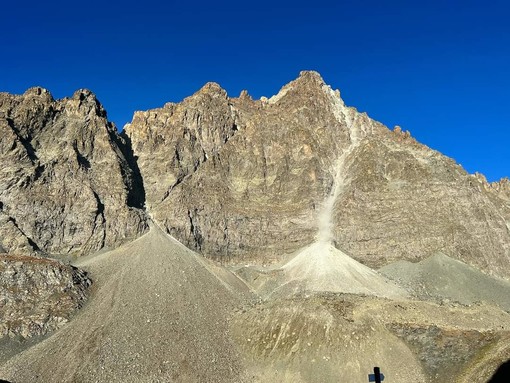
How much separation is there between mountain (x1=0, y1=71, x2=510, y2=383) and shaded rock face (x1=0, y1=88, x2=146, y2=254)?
0.45 meters

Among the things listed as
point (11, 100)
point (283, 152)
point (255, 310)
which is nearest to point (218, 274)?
point (255, 310)

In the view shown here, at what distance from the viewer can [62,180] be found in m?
112

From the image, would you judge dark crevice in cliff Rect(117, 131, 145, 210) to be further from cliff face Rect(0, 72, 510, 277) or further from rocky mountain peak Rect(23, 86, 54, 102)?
rocky mountain peak Rect(23, 86, 54, 102)

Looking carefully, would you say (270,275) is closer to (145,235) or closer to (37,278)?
(145,235)

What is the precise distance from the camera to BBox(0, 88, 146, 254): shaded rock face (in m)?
103

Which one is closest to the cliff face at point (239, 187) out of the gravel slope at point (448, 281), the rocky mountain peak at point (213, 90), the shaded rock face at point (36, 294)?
the gravel slope at point (448, 281)

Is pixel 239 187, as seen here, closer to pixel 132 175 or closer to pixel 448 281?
pixel 132 175

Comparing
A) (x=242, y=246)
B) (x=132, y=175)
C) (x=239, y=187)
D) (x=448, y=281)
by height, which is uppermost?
(x=239, y=187)

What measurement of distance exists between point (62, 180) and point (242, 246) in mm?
50839

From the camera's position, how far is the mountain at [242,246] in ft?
157

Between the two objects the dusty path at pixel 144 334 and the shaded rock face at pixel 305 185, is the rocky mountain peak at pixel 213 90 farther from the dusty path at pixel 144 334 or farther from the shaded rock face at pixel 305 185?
the dusty path at pixel 144 334

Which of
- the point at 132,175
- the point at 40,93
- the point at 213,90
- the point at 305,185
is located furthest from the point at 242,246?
the point at 40,93

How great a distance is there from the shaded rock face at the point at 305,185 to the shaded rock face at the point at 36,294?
160 ft

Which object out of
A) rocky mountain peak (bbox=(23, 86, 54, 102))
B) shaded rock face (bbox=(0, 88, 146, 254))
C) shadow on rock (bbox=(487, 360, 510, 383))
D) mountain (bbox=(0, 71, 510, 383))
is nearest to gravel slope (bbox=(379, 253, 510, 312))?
mountain (bbox=(0, 71, 510, 383))
